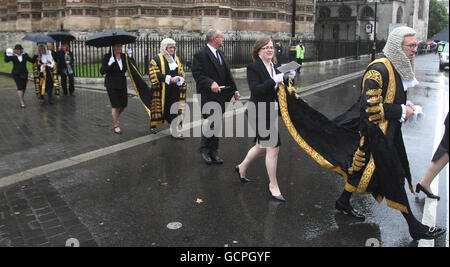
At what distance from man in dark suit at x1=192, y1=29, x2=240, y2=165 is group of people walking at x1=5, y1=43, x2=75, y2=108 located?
7402mm

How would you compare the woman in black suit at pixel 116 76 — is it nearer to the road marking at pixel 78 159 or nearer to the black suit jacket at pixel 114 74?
the black suit jacket at pixel 114 74

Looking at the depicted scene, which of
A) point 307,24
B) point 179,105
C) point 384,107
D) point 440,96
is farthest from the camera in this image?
point 307,24

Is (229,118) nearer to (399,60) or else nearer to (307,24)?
(399,60)

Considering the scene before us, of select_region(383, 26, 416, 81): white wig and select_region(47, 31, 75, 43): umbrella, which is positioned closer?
select_region(383, 26, 416, 81): white wig

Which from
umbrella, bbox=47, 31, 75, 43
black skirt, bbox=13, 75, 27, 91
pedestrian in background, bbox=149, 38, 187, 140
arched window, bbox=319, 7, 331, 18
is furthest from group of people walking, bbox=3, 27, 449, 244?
arched window, bbox=319, 7, 331, 18

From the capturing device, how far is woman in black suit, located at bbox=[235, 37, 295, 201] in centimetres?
506

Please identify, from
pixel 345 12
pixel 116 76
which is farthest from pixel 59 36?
pixel 345 12

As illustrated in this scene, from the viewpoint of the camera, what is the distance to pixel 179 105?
337 inches

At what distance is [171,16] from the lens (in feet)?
83.5

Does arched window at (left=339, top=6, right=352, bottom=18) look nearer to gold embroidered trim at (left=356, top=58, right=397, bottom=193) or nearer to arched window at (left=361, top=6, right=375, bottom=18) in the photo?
arched window at (left=361, top=6, right=375, bottom=18)

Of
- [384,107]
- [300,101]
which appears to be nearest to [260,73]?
[300,101]

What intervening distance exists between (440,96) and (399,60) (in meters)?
13.0

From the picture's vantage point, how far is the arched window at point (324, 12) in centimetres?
5850
